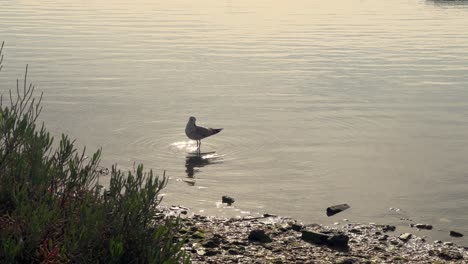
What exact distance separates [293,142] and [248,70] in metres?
12.9

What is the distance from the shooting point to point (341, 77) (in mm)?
31641

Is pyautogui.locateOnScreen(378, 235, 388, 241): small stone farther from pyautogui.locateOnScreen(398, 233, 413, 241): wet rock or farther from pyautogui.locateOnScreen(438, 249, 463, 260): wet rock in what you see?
pyautogui.locateOnScreen(438, 249, 463, 260): wet rock

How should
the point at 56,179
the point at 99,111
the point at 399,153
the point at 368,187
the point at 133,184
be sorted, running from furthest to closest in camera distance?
the point at 99,111 → the point at 399,153 → the point at 368,187 → the point at 56,179 → the point at 133,184

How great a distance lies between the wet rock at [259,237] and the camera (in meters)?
12.9

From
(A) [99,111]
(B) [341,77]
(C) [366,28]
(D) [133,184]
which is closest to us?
(D) [133,184]

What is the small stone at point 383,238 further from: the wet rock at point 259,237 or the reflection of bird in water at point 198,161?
the reflection of bird in water at point 198,161

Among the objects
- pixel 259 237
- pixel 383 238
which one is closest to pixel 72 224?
pixel 259 237

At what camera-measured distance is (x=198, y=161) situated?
60.6 feet

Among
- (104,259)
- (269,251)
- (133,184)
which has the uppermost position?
(133,184)

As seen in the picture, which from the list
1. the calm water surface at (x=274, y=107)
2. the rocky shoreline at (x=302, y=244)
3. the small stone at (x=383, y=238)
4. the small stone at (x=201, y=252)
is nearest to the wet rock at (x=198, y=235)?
the rocky shoreline at (x=302, y=244)

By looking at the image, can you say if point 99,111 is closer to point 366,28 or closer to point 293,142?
point 293,142

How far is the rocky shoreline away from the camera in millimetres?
12250

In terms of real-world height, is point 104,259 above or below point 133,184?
below

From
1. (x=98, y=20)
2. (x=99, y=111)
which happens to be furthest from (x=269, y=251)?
(x=98, y=20)
